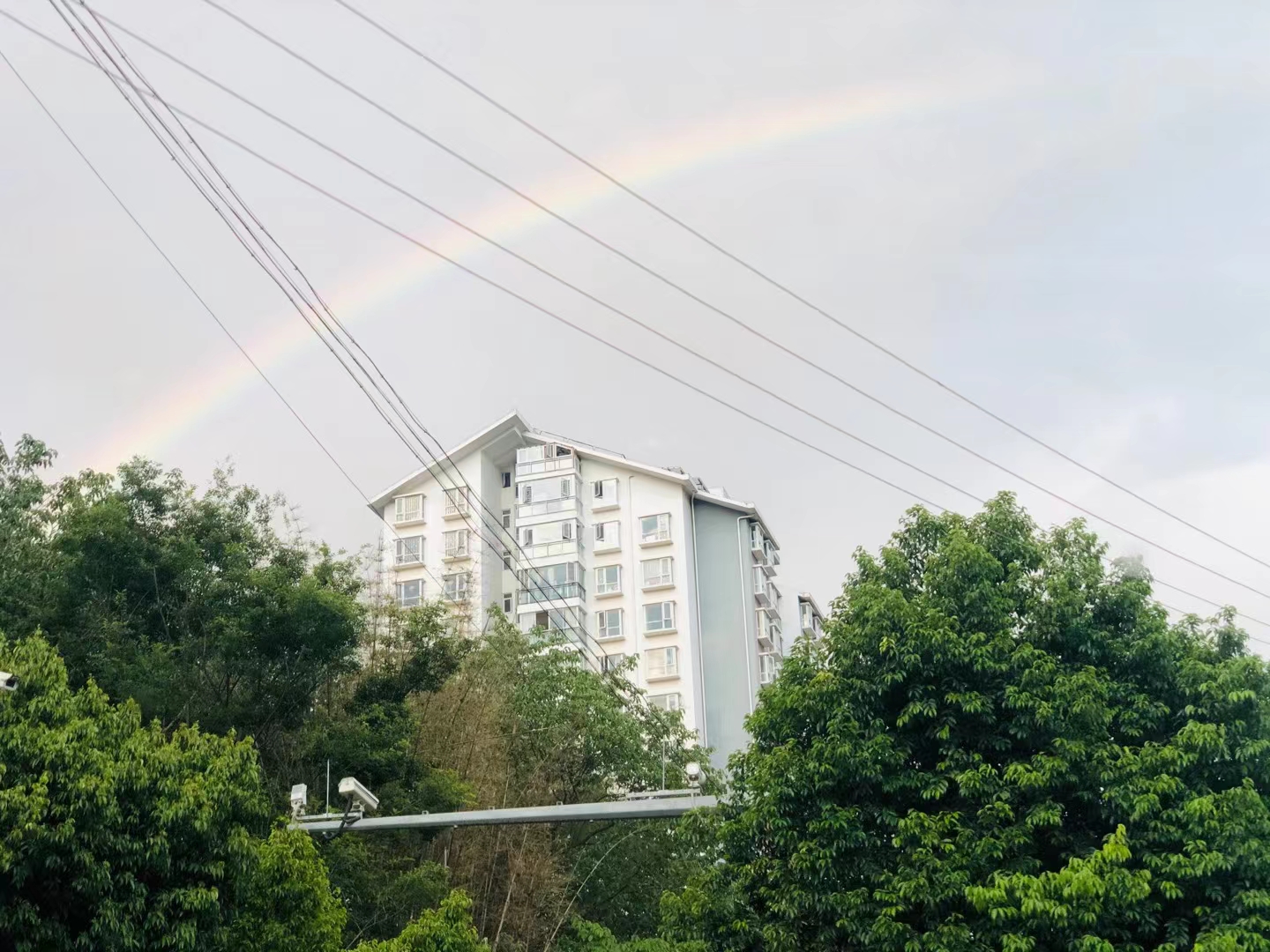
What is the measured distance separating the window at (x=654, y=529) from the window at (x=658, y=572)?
71cm

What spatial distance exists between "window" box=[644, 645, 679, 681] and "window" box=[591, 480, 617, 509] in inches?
230

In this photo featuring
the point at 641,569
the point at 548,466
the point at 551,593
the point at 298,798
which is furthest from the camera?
the point at 548,466

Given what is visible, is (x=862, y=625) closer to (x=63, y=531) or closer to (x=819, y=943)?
(x=819, y=943)

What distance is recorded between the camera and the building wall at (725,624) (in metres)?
43.7

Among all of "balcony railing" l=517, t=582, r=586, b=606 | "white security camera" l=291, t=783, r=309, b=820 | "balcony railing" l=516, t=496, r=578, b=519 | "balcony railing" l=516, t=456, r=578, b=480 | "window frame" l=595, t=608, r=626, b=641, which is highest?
"balcony railing" l=516, t=456, r=578, b=480

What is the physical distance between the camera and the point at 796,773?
13.6 meters

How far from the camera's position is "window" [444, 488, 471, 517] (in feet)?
147

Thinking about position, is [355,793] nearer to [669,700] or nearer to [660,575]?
[669,700]

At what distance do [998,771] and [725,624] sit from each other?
107 ft

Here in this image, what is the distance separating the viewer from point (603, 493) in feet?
155

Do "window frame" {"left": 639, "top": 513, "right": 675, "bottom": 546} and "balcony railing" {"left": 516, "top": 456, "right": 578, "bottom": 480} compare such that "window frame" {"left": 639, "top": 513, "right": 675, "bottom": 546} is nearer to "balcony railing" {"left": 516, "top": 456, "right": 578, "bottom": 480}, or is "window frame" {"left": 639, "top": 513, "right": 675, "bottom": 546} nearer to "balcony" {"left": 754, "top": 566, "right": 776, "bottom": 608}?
"balcony railing" {"left": 516, "top": 456, "right": 578, "bottom": 480}

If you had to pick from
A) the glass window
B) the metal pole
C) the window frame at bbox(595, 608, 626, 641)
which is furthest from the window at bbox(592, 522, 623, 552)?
the metal pole

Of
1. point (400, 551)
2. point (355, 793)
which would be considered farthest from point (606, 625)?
point (355, 793)

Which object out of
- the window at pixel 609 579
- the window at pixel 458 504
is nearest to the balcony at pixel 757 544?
the window at pixel 609 579
